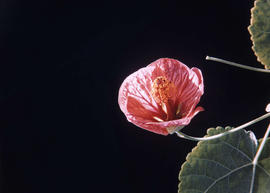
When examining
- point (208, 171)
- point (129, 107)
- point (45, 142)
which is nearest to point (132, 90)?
point (129, 107)

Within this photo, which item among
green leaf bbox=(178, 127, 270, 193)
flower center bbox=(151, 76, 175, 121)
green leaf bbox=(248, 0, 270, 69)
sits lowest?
green leaf bbox=(178, 127, 270, 193)

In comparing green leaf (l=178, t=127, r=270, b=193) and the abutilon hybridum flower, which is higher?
the abutilon hybridum flower

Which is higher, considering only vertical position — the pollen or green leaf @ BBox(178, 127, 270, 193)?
the pollen

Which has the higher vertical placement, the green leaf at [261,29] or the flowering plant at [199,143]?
the green leaf at [261,29]

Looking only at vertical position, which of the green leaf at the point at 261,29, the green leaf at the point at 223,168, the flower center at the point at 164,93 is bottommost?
the green leaf at the point at 223,168
